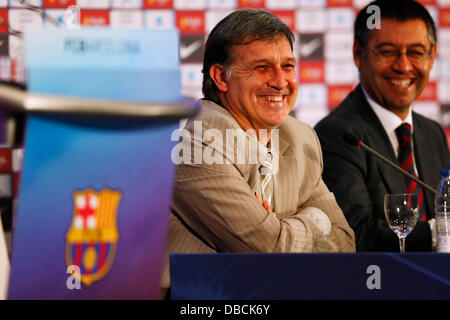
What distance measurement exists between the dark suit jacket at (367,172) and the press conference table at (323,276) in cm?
110

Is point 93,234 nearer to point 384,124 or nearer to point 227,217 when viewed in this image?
point 227,217

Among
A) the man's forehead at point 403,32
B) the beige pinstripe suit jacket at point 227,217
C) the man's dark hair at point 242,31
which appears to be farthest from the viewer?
the man's forehead at point 403,32

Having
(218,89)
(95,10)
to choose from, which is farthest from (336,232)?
(95,10)

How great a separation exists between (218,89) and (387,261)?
1.08m

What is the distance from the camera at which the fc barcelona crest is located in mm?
447

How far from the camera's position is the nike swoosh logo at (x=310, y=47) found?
3408 mm

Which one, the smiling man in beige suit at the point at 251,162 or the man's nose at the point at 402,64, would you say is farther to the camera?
the man's nose at the point at 402,64

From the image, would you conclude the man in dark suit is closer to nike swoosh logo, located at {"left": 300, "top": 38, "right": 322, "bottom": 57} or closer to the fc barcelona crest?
nike swoosh logo, located at {"left": 300, "top": 38, "right": 322, "bottom": 57}

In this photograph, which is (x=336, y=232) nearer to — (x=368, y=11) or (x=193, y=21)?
(x=368, y=11)

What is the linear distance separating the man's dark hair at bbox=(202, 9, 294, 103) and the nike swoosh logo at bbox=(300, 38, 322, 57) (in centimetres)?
168

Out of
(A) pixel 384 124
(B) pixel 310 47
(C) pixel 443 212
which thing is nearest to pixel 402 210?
(C) pixel 443 212

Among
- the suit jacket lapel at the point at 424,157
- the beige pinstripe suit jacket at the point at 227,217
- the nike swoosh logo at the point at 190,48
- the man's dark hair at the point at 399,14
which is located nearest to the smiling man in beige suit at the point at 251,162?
the beige pinstripe suit jacket at the point at 227,217

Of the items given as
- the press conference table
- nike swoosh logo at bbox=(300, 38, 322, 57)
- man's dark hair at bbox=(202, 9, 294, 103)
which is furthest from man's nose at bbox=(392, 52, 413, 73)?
the press conference table

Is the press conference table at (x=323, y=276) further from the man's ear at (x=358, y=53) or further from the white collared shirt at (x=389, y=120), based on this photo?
the man's ear at (x=358, y=53)
